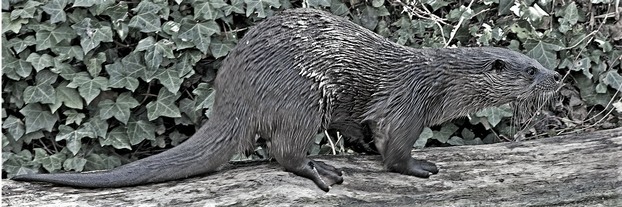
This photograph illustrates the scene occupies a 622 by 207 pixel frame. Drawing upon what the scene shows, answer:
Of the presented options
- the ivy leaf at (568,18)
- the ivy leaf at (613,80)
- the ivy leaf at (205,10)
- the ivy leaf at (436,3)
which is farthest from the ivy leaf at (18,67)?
the ivy leaf at (613,80)

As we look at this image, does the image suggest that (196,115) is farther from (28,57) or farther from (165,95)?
(28,57)

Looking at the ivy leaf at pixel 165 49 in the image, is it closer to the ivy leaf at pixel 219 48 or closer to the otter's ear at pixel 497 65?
the ivy leaf at pixel 219 48

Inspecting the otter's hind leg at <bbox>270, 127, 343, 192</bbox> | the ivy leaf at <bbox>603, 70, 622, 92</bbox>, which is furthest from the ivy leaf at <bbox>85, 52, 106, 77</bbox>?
the ivy leaf at <bbox>603, 70, 622, 92</bbox>

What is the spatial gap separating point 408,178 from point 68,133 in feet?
5.02

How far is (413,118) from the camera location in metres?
2.38

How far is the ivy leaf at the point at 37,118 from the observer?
3166 millimetres

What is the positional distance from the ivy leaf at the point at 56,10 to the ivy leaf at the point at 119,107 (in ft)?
1.28

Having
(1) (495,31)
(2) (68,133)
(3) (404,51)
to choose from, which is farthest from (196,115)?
(1) (495,31)

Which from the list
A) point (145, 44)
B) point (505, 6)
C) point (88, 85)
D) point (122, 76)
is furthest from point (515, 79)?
point (88, 85)

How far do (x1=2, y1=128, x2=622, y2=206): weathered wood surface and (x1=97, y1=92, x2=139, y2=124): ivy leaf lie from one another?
0.90m

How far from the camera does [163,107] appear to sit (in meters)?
3.20

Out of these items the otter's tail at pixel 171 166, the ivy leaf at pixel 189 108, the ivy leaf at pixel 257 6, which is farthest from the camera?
the ivy leaf at pixel 189 108

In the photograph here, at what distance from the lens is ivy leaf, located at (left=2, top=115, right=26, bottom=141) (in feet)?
10.5

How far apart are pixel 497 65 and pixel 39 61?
1849 mm
